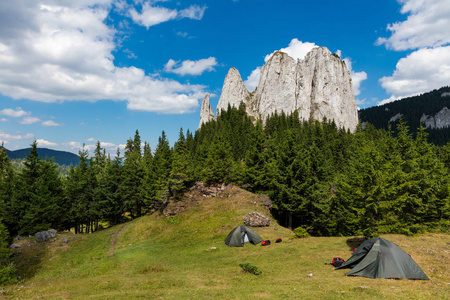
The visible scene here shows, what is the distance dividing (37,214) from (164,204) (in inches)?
820

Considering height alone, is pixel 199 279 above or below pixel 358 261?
below

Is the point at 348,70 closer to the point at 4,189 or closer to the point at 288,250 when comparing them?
the point at 288,250

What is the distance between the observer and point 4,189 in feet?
136

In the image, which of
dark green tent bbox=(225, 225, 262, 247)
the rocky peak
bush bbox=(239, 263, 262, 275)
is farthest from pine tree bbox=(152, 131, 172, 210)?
the rocky peak

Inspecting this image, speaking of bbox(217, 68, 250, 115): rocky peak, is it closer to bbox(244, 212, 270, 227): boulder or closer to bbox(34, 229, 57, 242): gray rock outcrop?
bbox(244, 212, 270, 227): boulder

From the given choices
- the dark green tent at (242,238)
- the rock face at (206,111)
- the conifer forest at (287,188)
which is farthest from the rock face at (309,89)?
the dark green tent at (242,238)

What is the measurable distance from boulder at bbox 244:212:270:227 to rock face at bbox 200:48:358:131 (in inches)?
4606

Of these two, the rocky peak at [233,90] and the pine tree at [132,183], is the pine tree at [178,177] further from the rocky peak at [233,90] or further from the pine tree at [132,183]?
the rocky peak at [233,90]

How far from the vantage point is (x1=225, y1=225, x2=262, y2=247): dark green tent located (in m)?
25.4

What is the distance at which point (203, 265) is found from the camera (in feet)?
66.4

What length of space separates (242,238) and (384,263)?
1449cm

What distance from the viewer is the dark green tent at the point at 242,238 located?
2542 cm

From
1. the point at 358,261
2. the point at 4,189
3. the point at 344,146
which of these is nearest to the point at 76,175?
the point at 4,189

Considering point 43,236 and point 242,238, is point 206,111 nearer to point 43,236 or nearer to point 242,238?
point 43,236
